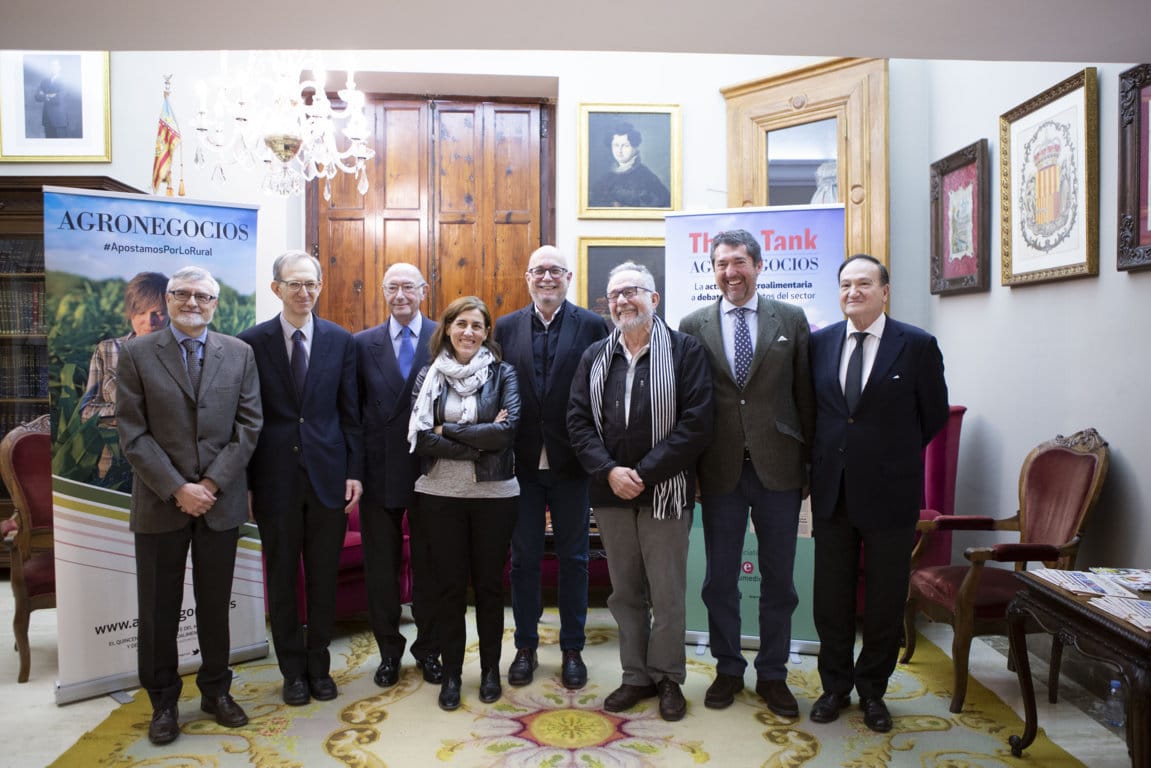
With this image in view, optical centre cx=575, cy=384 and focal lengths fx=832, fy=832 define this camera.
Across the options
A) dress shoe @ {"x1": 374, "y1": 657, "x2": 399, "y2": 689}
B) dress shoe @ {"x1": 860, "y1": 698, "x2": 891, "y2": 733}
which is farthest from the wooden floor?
dress shoe @ {"x1": 374, "y1": 657, "x2": 399, "y2": 689}

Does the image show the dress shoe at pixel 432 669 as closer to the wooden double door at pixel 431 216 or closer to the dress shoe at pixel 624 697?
the dress shoe at pixel 624 697

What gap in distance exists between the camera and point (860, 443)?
2850 millimetres

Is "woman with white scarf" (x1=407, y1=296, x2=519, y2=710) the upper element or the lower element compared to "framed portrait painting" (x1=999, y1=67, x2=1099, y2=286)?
lower

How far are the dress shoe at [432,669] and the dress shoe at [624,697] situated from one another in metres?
0.69

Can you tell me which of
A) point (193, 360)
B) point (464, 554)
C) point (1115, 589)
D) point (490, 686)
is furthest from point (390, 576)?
point (1115, 589)

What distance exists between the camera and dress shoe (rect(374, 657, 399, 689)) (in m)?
3.32

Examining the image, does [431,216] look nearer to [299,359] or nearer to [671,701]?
[299,359]

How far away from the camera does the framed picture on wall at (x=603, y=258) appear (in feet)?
18.4

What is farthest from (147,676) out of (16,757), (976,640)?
(976,640)

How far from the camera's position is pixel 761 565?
313 cm

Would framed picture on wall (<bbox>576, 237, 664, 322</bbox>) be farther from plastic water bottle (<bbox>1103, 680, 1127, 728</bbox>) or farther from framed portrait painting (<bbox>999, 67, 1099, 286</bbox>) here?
plastic water bottle (<bbox>1103, 680, 1127, 728</bbox>)

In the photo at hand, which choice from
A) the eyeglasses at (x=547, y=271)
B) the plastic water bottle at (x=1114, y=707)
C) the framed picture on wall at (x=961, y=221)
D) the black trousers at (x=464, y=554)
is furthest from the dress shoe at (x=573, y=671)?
the framed picture on wall at (x=961, y=221)

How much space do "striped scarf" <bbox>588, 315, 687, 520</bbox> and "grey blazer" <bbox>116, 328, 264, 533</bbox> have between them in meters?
1.29

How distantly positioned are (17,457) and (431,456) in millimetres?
2086
